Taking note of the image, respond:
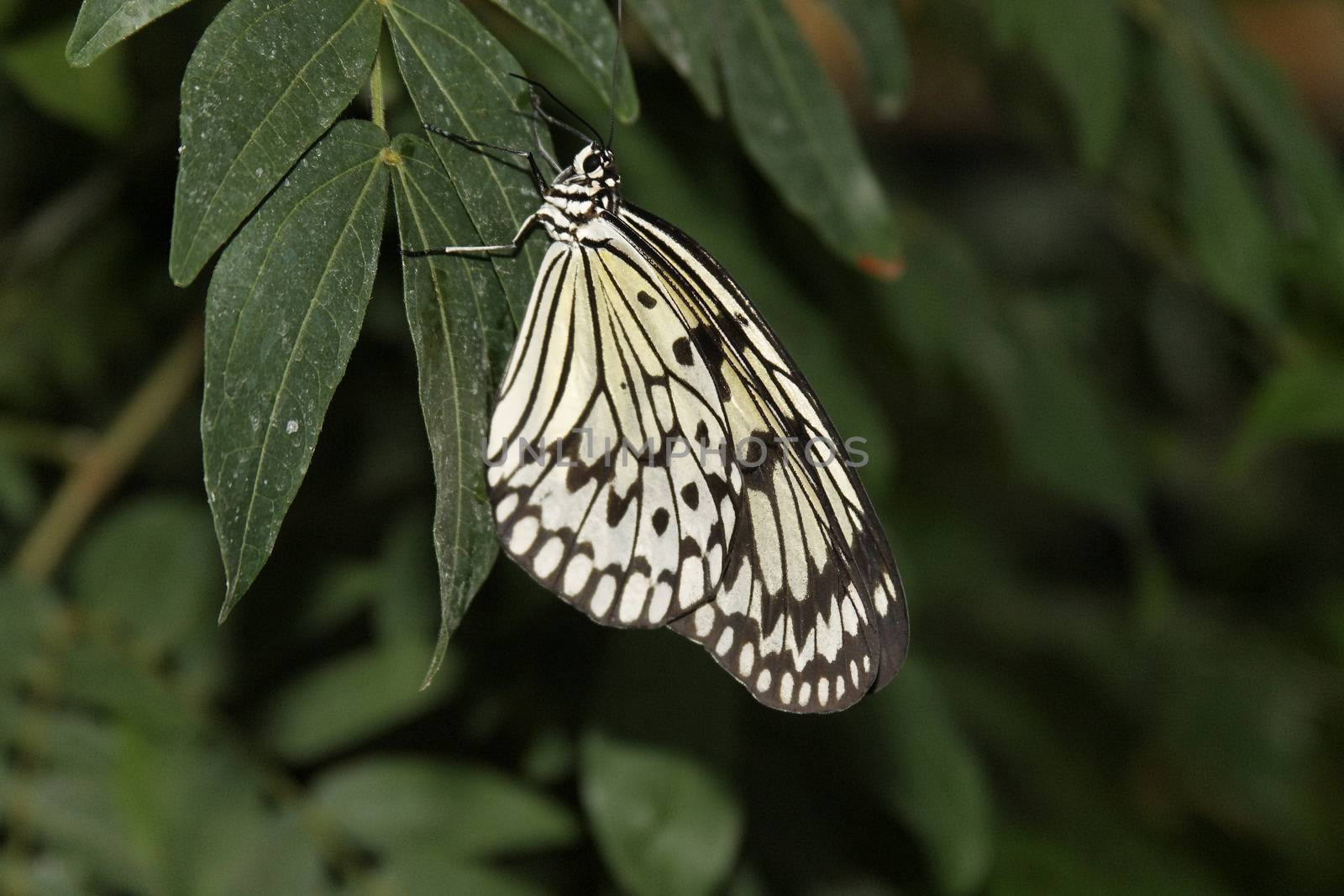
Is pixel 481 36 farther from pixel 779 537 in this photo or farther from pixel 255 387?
pixel 779 537

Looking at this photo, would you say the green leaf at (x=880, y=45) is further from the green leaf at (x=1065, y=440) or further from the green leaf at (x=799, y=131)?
the green leaf at (x=1065, y=440)

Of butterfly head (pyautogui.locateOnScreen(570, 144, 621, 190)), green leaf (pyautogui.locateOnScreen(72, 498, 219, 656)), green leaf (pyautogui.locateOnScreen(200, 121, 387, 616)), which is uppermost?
green leaf (pyautogui.locateOnScreen(200, 121, 387, 616))

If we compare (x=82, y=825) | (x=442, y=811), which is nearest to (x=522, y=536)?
(x=442, y=811)

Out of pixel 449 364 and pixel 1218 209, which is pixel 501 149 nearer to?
pixel 449 364

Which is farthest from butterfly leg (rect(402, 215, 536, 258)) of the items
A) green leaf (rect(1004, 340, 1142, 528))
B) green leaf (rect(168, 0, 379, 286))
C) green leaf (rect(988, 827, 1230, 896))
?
green leaf (rect(988, 827, 1230, 896))

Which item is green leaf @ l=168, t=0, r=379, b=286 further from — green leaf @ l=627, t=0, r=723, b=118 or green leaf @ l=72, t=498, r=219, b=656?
green leaf @ l=72, t=498, r=219, b=656

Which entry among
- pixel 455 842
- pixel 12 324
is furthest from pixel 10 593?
pixel 455 842

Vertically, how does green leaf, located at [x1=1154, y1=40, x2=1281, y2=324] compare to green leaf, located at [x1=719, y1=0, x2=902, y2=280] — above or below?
below
